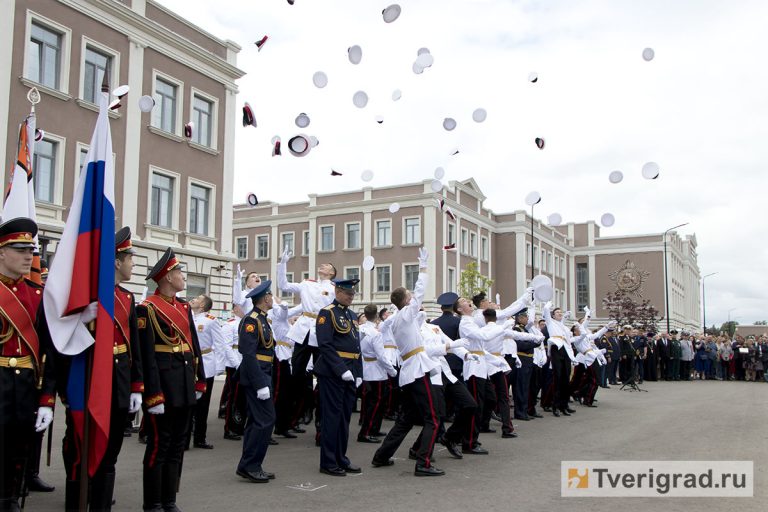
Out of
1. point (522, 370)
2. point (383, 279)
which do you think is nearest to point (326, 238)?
point (383, 279)

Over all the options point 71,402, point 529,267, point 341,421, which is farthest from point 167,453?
point 529,267

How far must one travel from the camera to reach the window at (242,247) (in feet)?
185

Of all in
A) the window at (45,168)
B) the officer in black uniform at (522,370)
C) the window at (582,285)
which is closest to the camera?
the officer in black uniform at (522,370)

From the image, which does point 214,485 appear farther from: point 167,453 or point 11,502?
point 11,502

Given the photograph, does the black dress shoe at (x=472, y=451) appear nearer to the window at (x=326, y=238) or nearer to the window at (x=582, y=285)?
the window at (x=326, y=238)

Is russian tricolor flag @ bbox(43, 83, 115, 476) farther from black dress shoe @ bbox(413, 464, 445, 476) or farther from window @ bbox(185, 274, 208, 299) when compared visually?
window @ bbox(185, 274, 208, 299)

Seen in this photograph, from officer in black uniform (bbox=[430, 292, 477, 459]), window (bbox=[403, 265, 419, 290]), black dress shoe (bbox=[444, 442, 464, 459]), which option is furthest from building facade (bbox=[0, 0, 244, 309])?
window (bbox=[403, 265, 419, 290])

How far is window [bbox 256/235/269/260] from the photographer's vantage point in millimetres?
55312

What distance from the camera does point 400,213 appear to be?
4891 cm

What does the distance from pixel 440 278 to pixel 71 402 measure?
44.2 meters

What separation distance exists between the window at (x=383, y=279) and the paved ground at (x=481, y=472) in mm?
35792

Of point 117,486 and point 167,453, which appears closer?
point 167,453

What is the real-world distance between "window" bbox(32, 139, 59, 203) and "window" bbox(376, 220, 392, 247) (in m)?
30.3

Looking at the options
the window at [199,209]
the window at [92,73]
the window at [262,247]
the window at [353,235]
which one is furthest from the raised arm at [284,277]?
the window at [262,247]
